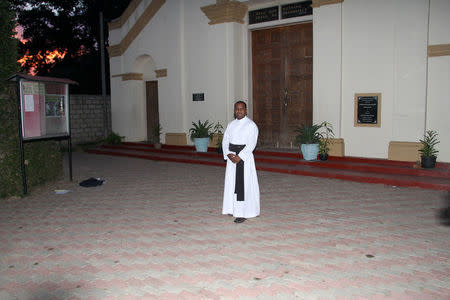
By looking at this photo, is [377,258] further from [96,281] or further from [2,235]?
[2,235]

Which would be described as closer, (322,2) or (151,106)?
(322,2)

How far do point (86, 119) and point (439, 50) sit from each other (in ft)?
47.6

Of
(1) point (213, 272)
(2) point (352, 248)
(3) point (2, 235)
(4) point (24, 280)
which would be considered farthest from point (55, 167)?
(2) point (352, 248)

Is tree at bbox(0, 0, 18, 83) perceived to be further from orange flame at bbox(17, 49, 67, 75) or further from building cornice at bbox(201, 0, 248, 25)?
orange flame at bbox(17, 49, 67, 75)

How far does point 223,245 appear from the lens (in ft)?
16.0

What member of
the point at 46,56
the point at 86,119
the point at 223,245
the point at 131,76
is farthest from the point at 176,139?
the point at 46,56

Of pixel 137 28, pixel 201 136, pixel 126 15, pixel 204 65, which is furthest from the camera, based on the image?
pixel 126 15

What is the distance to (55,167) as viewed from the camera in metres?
9.12

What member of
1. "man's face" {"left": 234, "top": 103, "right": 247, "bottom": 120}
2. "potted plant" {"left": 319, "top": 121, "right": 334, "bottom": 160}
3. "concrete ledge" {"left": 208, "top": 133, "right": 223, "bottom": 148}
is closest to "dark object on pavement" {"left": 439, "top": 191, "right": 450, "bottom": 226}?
"man's face" {"left": 234, "top": 103, "right": 247, "bottom": 120}

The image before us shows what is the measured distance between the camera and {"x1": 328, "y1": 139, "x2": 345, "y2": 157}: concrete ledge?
9992 mm

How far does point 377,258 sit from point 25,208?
19.0 feet

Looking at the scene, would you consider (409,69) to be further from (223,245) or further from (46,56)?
(46,56)

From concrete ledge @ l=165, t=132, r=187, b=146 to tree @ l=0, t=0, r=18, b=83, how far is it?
6413 mm

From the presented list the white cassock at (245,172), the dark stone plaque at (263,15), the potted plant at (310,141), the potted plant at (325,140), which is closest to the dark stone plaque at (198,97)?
the dark stone plaque at (263,15)
